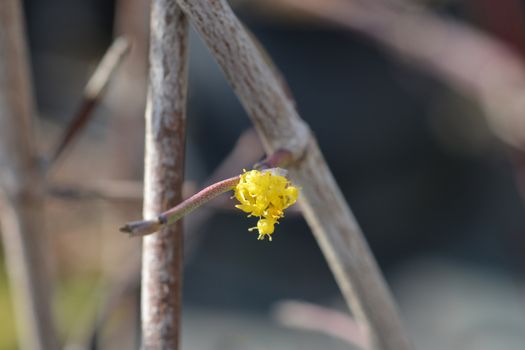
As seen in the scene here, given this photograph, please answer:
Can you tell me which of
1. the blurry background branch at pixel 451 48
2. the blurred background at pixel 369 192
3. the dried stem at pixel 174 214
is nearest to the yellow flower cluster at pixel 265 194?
the dried stem at pixel 174 214

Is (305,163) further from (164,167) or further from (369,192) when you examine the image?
(369,192)

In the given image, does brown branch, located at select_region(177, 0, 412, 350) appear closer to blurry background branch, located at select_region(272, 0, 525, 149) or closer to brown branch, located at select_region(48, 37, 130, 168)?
brown branch, located at select_region(48, 37, 130, 168)

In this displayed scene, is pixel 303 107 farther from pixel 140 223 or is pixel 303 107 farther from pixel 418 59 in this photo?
pixel 140 223

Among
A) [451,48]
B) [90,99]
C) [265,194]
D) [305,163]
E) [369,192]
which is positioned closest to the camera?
[265,194]

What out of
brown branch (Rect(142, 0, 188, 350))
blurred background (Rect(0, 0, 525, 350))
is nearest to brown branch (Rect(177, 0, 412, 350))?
brown branch (Rect(142, 0, 188, 350))

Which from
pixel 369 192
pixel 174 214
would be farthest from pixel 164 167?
pixel 369 192

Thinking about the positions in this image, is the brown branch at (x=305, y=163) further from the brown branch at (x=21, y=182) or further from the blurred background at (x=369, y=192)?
the blurred background at (x=369, y=192)

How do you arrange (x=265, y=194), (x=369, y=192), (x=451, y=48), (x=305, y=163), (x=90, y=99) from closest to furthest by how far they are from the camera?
(x=265, y=194), (x=305, y=163), (x=90, y=99), (x=451, y=48), (x=369, y=192)
